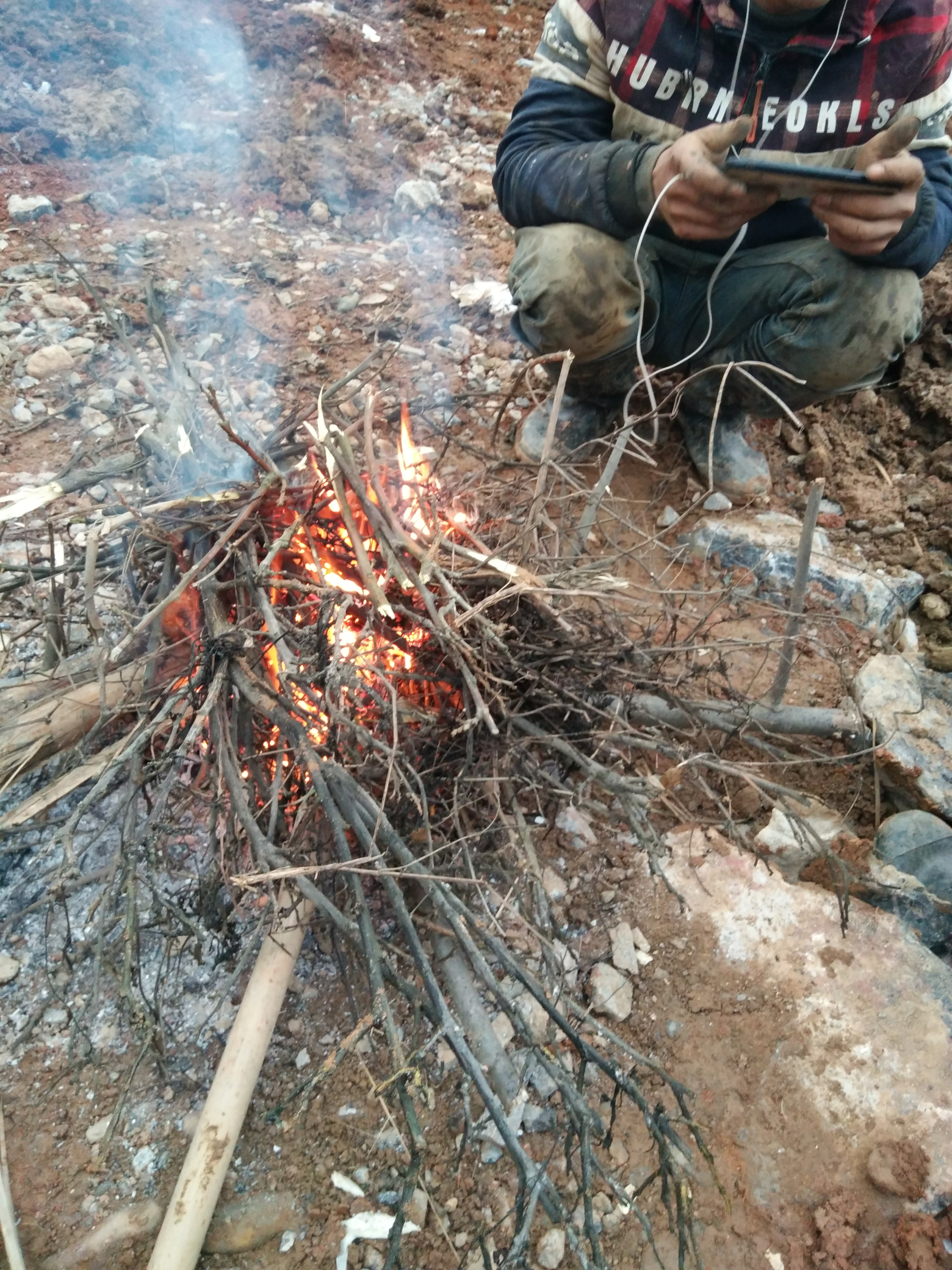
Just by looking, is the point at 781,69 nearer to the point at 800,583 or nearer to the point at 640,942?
the point at 800,583

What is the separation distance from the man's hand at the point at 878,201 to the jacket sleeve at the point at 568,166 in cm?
52

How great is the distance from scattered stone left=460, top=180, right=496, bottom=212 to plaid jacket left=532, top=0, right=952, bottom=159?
1.78m

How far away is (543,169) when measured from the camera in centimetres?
254

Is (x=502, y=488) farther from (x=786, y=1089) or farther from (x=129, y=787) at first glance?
(x=786, y=1089)

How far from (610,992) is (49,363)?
306 cm

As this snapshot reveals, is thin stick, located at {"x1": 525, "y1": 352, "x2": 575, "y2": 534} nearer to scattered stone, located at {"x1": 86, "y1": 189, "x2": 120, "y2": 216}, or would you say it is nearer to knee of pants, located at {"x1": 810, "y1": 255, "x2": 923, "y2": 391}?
knee of pants, located at {"x1": 810, "y1": 255, "x2": 923, "y2": 391}

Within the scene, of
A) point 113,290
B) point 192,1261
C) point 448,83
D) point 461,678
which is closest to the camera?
point 192,1261

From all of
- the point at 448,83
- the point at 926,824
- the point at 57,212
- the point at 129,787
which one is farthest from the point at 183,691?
the point at 448,83

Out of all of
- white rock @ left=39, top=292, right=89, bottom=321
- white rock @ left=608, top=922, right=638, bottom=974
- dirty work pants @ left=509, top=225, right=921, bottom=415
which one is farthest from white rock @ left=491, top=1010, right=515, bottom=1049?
white rock @ left=39, top=292, right=89, bottom=321

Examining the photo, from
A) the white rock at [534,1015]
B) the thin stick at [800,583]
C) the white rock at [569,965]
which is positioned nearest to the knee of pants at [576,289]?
the thin stick at [800,583]

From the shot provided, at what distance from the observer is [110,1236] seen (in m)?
1.40

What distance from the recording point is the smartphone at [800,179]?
179 cm

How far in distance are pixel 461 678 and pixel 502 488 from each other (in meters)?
0.65

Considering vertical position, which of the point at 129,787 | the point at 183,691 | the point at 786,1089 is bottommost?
the point at 786,1089
